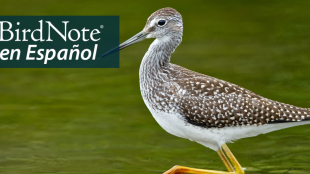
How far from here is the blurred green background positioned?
15195 mm

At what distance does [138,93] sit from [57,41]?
6.28 metres

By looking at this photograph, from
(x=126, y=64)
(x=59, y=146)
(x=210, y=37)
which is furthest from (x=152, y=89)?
(x=210, y=37)

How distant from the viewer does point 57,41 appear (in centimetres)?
2462

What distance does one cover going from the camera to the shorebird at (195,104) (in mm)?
12344

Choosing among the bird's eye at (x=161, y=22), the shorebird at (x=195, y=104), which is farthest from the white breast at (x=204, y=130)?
the bird's eye at (x=161, y=22)

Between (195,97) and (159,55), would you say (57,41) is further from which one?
(195,97)

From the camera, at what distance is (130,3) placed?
27.8 m

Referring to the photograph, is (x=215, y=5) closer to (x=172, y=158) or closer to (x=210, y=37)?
(x=210, y=37)

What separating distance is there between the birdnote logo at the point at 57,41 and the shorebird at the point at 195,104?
9522mm

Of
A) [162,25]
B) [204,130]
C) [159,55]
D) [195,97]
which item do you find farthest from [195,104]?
[162,25]

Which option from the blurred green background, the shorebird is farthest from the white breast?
the blurred green background

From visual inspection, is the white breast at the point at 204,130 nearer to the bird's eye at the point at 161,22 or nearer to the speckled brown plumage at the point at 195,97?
the speckled brown plumage at the point at 195,97

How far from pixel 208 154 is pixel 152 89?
3.73m

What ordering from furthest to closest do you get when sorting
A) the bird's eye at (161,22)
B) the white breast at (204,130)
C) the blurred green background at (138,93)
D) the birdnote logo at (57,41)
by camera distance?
the birdnote logo at (57,41)
the blurred green background at (138,93)
the bird's eye at (161,22)
the white breast at (204,130)
